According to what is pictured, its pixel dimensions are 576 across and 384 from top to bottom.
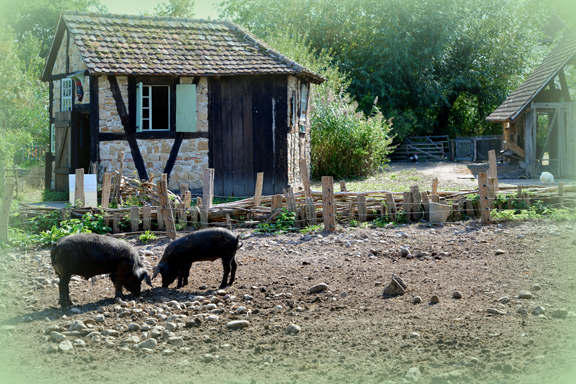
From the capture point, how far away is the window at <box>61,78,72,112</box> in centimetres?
1523

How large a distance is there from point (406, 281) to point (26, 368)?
13.0ft

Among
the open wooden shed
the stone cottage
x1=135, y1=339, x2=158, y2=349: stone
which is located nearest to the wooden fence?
the stone cottage

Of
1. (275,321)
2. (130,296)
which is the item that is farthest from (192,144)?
(275,321)

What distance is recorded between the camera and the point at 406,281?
6.40m

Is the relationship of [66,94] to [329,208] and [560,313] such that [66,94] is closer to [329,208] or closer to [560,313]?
[329,208]

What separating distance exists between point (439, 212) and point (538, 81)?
12.7 meters

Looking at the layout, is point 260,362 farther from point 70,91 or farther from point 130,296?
point 70,91

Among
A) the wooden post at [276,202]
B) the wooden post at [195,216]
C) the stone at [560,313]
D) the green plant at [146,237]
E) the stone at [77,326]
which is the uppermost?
the wooden post at [276,202]

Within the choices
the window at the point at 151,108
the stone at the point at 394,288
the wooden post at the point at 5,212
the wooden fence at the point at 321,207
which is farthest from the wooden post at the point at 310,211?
the window at the point at 151,108

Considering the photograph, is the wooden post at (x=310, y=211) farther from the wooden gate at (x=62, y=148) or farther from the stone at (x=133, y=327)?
the wooden gate at (x=62, y=148)

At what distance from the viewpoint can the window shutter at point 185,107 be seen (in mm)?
14164

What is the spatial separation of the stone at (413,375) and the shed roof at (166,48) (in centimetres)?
1112

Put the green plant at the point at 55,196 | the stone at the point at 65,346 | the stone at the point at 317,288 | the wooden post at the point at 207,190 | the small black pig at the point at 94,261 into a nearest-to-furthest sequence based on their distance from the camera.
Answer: the stone at the point at 65,346
the small black pig at the point at 94,261
the stone at the point at 317,288
the wooden post at the point at 207,190
the green plant at the point at 55,196

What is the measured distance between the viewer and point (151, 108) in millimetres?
14312
